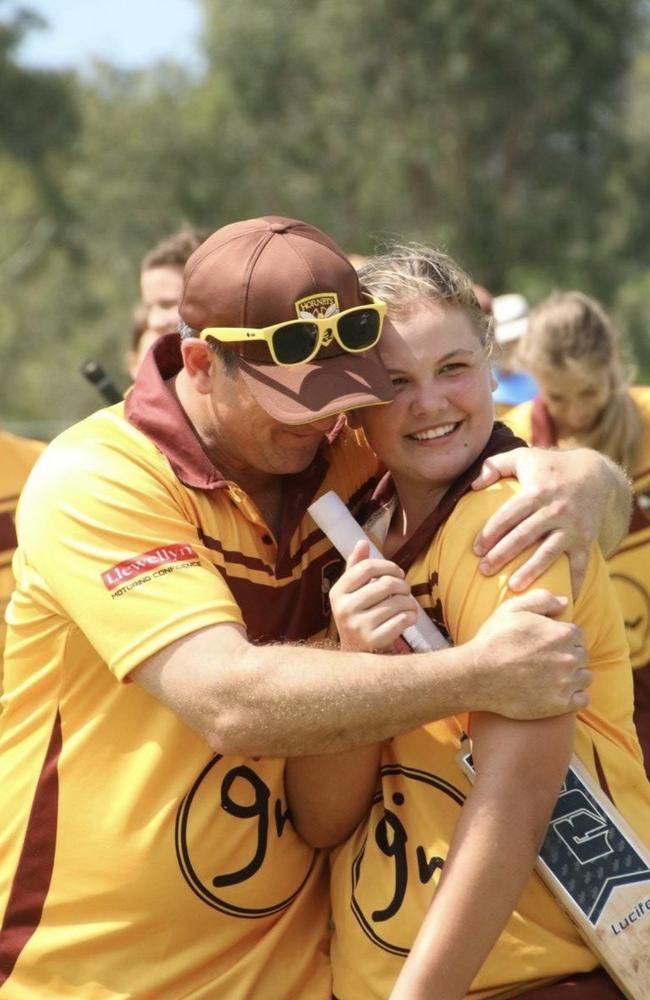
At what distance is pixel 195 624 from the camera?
9.12 feet

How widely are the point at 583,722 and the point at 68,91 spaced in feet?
119

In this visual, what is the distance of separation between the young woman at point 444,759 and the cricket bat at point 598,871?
0.23ft

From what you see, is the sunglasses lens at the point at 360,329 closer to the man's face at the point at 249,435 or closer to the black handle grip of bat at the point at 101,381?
the man's face at the point at 249,435

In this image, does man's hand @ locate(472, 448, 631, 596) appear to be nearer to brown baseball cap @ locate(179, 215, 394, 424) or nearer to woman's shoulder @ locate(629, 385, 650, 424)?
brown baseball cap @ locate(179, 215, 394, 424)

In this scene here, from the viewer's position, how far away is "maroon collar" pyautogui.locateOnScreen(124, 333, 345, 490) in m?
3.11

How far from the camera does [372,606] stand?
277 centimetres

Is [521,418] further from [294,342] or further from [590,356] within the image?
[294,342]

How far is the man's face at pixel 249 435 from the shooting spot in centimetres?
311

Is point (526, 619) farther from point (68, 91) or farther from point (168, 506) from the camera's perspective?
point (68, 91)

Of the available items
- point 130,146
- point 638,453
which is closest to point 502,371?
point 638,453

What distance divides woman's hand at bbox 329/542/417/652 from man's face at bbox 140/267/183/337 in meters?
3.39

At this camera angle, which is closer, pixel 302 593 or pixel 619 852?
pixel 619 852

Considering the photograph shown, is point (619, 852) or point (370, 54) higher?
point (370, 54)

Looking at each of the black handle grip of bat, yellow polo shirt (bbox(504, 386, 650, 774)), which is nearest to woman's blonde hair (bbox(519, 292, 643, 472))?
yellow polo shirt (bbox(504, 386, 650, 774))
